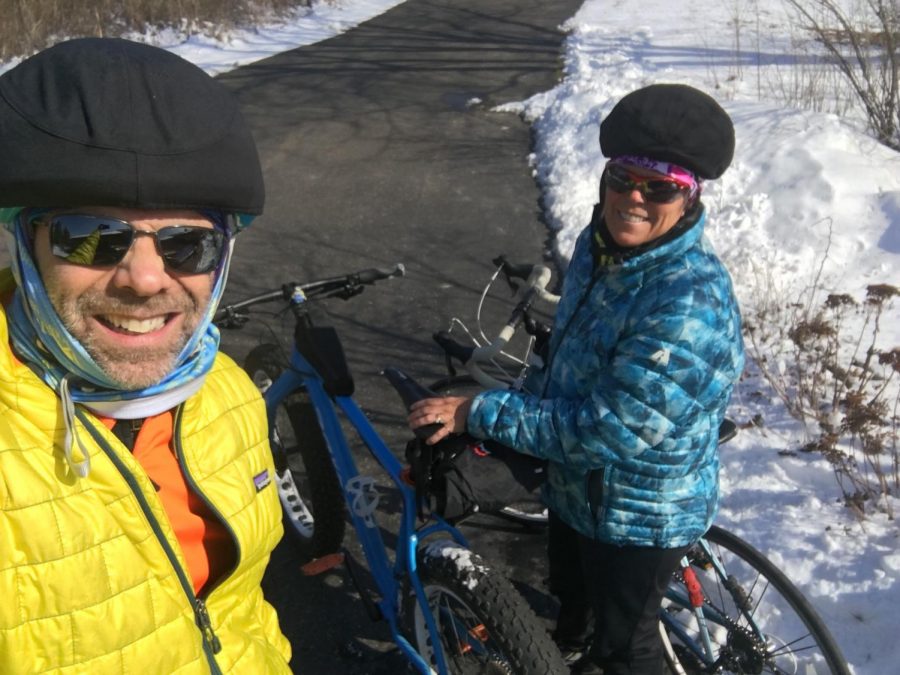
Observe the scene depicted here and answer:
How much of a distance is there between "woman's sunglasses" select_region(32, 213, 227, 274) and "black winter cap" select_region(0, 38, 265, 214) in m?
0.05

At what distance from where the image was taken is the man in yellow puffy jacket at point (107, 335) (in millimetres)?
1242

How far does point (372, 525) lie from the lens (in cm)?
315

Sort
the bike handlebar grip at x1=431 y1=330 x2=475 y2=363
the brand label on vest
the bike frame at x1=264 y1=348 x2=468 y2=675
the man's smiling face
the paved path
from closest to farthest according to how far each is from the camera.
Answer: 1. the man's smiling face
2. the brand label on vest
3. the bike frame at x1=264 y1=348 x2=468 y2=675
4. the bike handlebar grip at x1=431 y1=330 x2=475 y2=363
5. the paved path

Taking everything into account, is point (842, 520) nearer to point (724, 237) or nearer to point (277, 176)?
point (724, 237)

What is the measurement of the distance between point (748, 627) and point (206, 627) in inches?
79.1

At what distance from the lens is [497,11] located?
15.6 meters

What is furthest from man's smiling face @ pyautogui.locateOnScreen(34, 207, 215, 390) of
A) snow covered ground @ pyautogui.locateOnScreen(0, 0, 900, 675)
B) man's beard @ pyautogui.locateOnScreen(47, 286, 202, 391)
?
Answer: snow covered ground @ pyautogui.locateOnScreen(0, 0, 900, 675)

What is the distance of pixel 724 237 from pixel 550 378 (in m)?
4.07

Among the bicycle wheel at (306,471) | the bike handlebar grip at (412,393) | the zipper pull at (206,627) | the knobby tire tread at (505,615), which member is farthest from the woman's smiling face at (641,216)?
the bicycle wheel at (306,471)

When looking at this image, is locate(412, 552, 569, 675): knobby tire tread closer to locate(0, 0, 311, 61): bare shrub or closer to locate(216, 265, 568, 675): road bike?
locate(216, 265, 568, 675): road bike

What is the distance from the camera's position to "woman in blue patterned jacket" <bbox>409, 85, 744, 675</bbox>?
85.6 inches

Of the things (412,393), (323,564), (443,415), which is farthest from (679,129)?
(323,564)

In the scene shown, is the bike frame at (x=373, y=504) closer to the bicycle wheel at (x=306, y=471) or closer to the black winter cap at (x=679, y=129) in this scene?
the bicycle wheel at (x=306, y=471)

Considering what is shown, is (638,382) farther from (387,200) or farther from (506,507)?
(387,200)
